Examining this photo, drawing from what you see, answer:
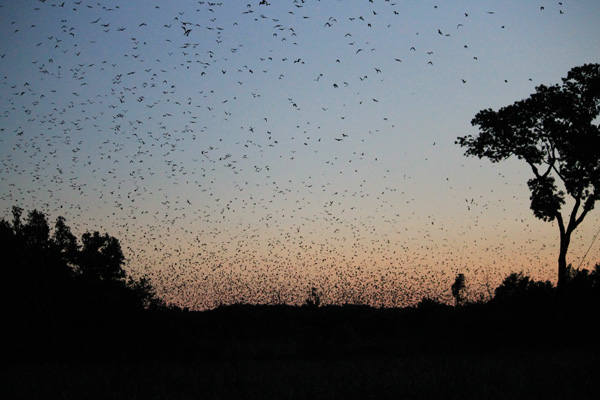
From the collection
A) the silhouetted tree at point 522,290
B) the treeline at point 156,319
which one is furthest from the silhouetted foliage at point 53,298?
the silhouetted tree at point 522,290

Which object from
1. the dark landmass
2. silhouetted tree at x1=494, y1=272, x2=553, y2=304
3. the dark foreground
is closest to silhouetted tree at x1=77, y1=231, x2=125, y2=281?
the dark landmass

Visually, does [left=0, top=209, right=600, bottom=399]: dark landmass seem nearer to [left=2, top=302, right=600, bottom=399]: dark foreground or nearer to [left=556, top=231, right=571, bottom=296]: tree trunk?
[left=2, top=302, right=600, bottom=399]: dark foreground

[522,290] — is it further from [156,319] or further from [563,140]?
[156,319]

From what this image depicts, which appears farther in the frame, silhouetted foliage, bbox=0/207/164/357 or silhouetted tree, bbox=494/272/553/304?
silhouetted foliage, bbox=0/207/164/357

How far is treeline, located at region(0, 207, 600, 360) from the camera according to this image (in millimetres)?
29469

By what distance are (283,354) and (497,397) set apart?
31.5m

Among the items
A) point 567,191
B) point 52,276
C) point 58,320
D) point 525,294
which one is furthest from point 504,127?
point 52,276

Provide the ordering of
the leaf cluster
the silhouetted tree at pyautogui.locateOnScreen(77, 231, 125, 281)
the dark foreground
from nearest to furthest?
the dark foreground, the leaf cluster, the silhouetted tree at pyautogui.locateOnScreen(77, 231, 125, 281)

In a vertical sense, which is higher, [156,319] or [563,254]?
[563,254]

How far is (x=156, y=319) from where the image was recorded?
3616 centimetres

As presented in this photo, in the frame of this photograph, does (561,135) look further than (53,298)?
No

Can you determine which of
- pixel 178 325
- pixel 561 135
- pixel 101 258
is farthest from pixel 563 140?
pixel 101 258

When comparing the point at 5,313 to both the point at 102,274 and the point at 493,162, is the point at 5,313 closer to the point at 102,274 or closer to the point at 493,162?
the point at 102,274

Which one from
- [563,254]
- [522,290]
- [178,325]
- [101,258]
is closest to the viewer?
[563,254]
